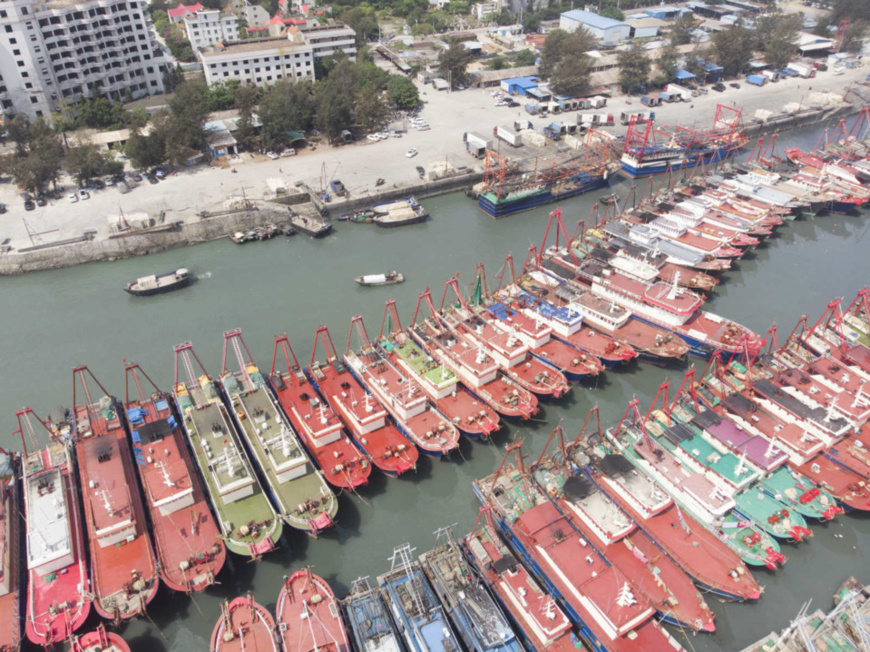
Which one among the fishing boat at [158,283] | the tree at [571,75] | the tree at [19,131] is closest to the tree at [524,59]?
the tree at [571,75]

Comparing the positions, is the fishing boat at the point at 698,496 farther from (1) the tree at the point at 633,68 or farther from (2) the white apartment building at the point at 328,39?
(2) the white apartment building at the point at 328,39

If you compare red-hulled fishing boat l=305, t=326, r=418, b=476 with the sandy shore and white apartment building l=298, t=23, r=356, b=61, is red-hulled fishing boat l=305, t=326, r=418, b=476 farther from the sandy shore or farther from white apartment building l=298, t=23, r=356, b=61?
white apartment building l=298, t=23, r=356, b=61

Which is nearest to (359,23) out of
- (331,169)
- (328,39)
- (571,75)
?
(328,39)

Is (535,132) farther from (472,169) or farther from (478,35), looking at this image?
(478,35)

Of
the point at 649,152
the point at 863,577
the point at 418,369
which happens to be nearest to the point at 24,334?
the point at 418,369

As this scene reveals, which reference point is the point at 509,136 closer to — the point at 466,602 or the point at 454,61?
the point at 454,61

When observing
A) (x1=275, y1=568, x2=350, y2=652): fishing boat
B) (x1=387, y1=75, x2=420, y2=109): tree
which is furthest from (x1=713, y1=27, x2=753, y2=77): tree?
(x1=275, y1=568, x2=350, y2=652): fishing boat
